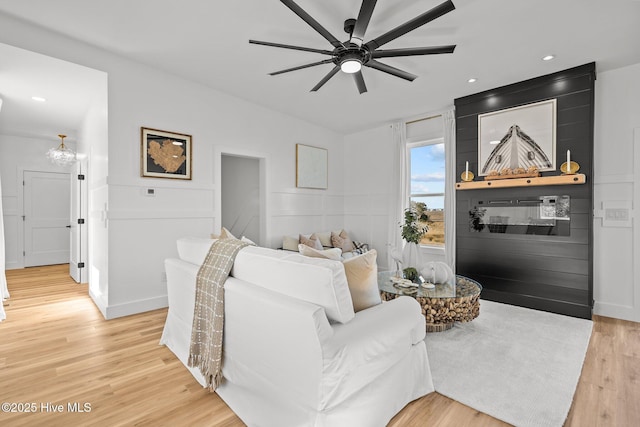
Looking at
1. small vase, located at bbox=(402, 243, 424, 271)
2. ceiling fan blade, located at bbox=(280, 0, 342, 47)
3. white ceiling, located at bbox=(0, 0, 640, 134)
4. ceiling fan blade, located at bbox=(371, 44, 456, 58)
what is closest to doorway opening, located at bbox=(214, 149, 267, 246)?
white ceiling, located at bbox=(0, 0, 640, 134)

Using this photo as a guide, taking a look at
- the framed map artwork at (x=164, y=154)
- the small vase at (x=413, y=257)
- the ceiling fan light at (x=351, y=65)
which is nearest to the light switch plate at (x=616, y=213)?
the small vase at (x=413, y=257)

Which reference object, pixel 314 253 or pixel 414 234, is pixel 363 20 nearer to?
pixel 314 253

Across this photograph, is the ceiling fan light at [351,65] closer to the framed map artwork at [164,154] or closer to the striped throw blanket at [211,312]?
the striped throw blanket at [211,312]

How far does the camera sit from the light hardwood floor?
1.74 metres

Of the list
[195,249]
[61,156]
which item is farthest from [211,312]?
[61,156]

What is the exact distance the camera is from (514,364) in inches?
91.5

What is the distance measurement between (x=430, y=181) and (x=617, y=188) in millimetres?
2380

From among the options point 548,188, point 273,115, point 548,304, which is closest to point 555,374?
point 548,304

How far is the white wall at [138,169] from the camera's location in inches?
129

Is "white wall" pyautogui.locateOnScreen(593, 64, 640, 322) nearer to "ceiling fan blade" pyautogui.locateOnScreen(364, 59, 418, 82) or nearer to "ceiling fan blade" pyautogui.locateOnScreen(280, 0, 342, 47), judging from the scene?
"ceiling fan blade" pyautogui.locateOnScreen(364, 59, 418, 82)

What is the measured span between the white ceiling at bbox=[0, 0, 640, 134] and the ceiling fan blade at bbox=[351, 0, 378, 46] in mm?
322

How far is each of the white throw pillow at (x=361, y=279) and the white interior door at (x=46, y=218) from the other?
25.4 feet

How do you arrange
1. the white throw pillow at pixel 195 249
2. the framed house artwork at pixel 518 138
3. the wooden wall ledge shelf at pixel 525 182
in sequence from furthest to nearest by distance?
1. the framed house artwork at pixel 518 138
2. the wooden wall ledge shelf at pixel 525 182
3. the white throw pillow at pixel 195 249

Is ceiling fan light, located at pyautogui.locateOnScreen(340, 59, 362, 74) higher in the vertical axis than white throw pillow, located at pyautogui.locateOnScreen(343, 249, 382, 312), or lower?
higher
